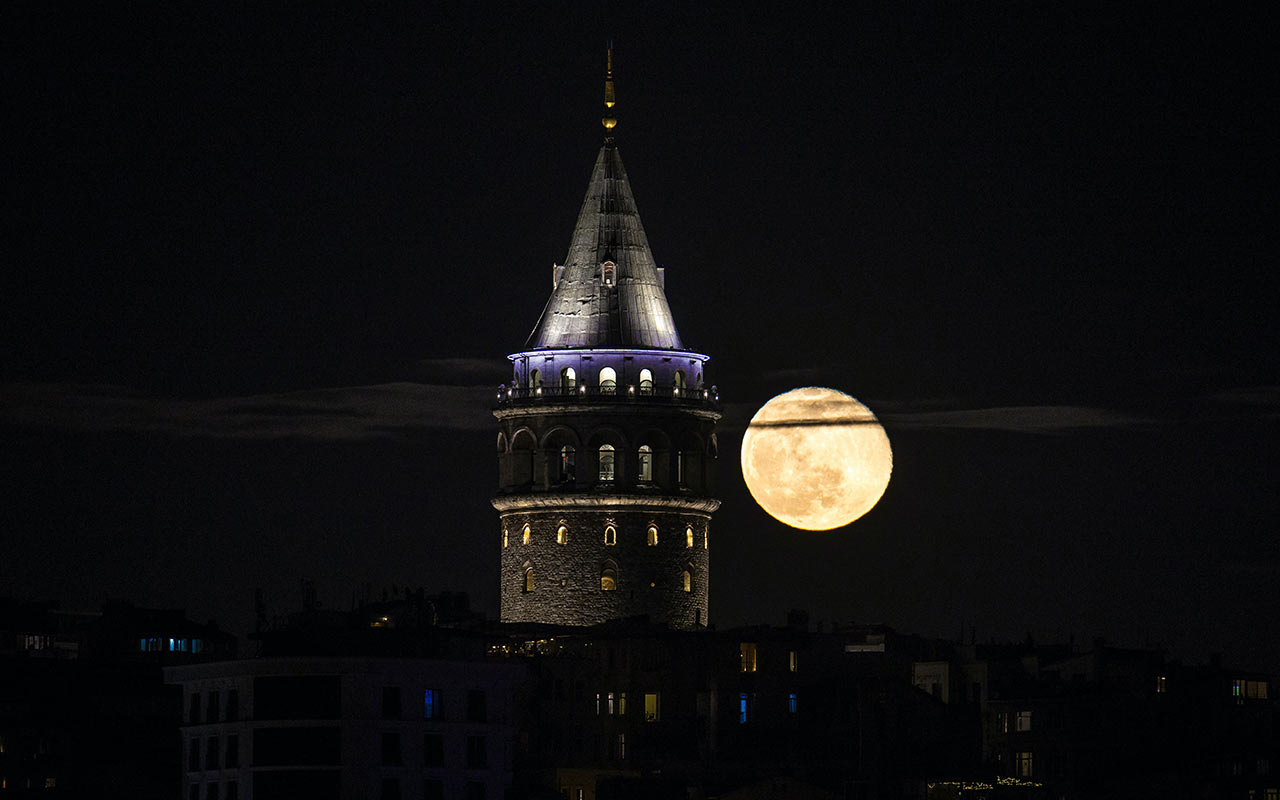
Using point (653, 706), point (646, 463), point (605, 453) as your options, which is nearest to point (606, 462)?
point (605, 453)

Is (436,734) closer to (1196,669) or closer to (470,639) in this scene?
(470,639)

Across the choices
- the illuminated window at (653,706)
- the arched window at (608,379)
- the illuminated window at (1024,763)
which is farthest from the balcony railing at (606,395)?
the illuminated window at (1024,763)

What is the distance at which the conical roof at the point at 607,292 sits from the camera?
124 meters

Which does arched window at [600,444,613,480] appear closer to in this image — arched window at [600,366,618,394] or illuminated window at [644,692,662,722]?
arched window at [600,366,618,394]

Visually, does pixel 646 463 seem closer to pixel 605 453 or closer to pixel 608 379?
pixel 605 453

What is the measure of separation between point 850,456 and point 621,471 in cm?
756

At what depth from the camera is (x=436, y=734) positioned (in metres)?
105

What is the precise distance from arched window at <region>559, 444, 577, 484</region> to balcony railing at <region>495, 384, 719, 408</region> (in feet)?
4.84

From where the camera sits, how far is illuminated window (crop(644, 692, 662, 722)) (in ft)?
395

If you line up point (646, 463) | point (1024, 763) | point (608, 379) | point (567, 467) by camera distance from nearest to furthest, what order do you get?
point (1024, 763)
point (608, 379)
point (567, 467)
point (646, 463)

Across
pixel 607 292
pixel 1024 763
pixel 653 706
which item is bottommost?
pixel 1024 763

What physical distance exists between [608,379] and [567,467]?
2926 millimetres

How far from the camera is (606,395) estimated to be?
123312 millimetres

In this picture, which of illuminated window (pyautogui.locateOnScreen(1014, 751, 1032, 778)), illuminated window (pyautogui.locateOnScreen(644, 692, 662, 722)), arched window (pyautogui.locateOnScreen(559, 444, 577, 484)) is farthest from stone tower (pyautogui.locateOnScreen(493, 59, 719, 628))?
illuminated window (pyautogui.locateOnScreen(1014, 751, 1032, 778))
